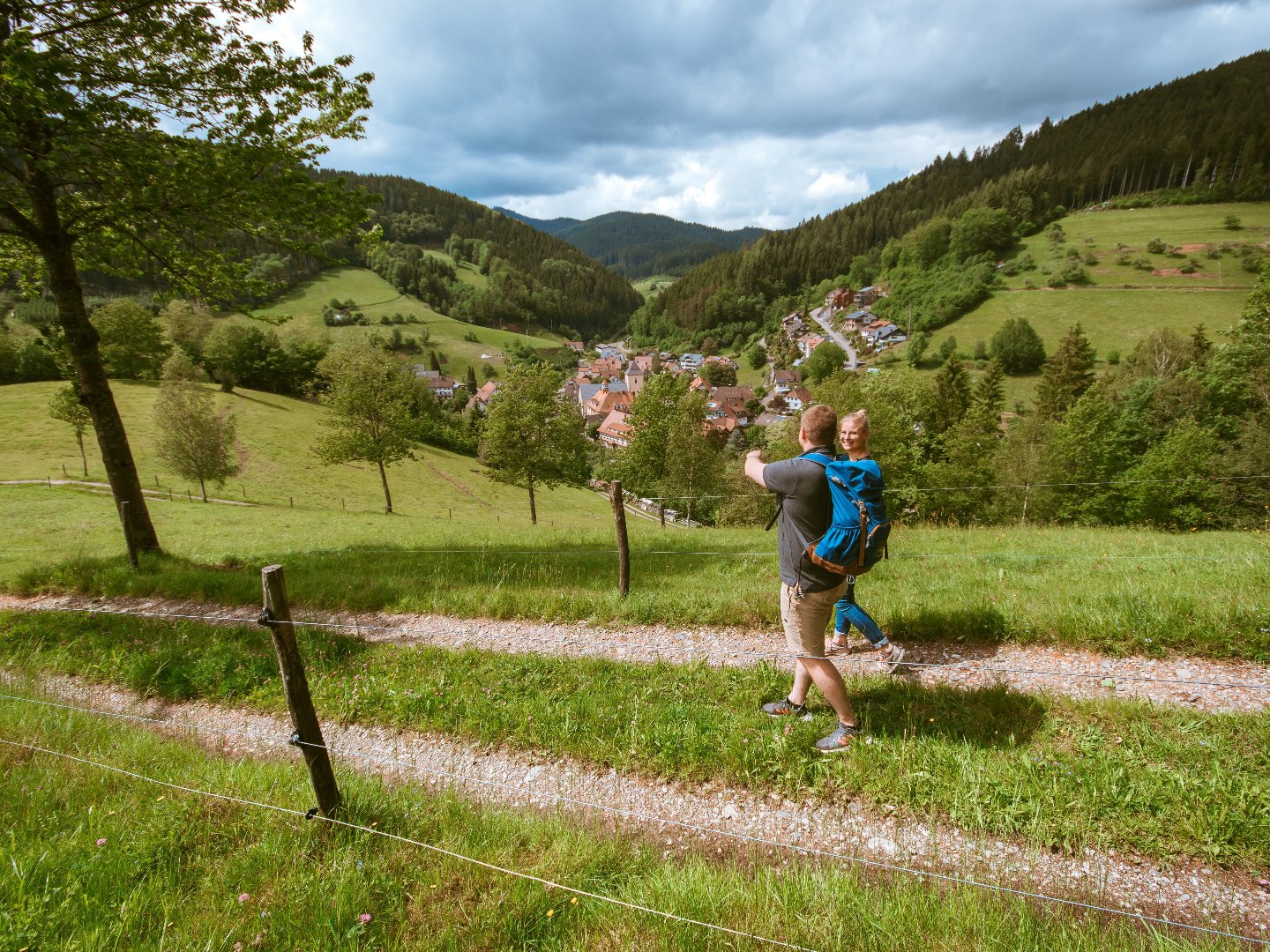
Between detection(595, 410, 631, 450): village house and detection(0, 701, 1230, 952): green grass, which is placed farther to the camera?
detection(595, 410, 631, 450): village house

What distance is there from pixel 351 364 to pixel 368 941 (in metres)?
35.6

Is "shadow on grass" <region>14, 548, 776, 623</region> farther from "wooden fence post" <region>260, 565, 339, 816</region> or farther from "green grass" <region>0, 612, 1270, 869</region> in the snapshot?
"wooden fence post" <region>260, 565, 339, 816</region>

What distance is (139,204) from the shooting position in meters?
8.71

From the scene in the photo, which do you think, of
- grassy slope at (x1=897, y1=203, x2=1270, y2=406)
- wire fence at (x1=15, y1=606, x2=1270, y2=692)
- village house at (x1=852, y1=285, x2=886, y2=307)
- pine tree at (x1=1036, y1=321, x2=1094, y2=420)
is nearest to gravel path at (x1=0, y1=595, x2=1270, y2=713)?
wire fence at (x1=15, y1=606, x2=1270, y2=692)

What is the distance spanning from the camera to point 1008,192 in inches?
5684

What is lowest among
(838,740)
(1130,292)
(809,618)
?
(838,740)

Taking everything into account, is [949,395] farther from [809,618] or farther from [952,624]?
[809,618]

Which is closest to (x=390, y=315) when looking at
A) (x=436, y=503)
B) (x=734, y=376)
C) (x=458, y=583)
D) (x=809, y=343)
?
(x=734, y=376)

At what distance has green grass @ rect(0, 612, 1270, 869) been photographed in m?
3.79

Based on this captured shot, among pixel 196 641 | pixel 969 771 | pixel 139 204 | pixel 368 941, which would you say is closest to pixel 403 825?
pixel 368 941

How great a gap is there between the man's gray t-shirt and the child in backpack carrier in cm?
94

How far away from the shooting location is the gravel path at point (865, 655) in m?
5.22

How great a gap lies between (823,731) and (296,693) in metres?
4.37

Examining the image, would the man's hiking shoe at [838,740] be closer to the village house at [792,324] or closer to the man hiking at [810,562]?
the man hiking at [810,562]
